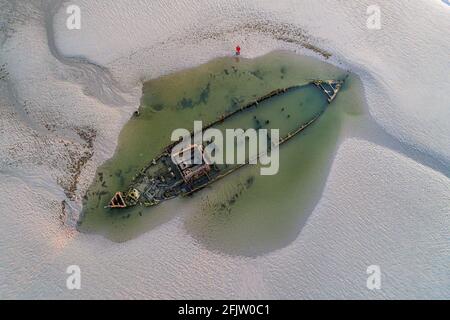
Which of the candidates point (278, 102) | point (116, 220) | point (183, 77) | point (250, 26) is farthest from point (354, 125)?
point (116, 220)

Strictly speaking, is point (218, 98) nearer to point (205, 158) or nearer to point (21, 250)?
point (205, 158)

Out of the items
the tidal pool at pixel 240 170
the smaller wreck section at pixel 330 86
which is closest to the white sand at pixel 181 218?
the tidal pool at pixel 240 170

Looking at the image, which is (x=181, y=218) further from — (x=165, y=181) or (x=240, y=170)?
(x=240, y=170)

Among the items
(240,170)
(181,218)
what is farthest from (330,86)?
(181,218)

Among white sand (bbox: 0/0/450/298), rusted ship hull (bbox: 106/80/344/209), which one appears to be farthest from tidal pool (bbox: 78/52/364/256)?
white sand (bbox: 0/0/450/298)

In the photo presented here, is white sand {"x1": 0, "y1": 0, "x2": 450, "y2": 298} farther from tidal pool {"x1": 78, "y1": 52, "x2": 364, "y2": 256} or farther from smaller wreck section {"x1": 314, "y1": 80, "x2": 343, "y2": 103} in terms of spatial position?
smaller wreck section {"x1": 314, "y1": 80, "x2": 343, "y2": 103}

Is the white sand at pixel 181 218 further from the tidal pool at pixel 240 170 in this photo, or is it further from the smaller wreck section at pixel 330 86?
the smaller wreck section at pixel 330 86

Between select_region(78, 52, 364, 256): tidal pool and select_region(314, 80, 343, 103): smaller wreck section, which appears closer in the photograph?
select_region(78, 52, 364, 256): tidal pool
